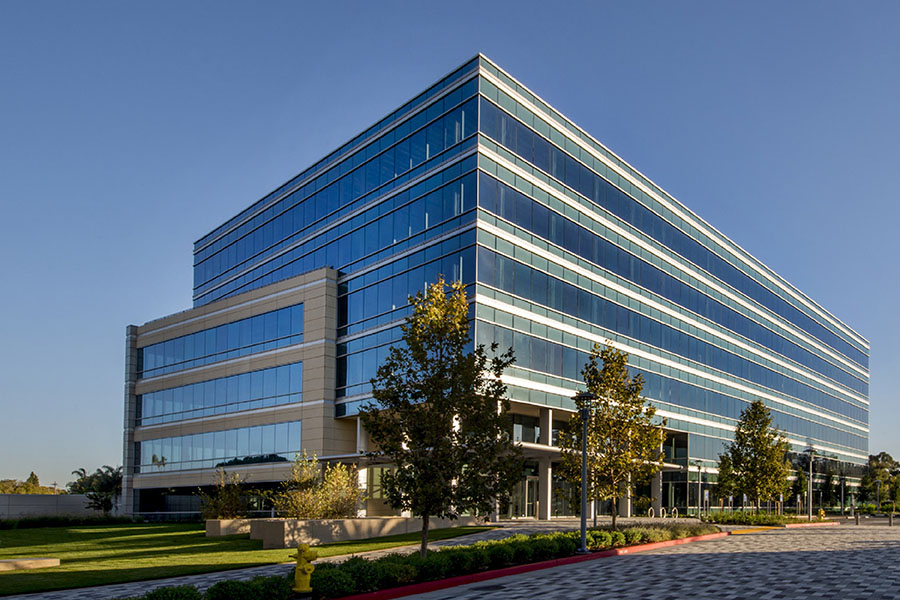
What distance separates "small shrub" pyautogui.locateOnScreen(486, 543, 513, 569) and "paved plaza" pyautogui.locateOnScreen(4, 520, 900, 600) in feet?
3.28

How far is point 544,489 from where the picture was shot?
47844mm

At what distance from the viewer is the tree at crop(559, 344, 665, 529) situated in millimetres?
31328

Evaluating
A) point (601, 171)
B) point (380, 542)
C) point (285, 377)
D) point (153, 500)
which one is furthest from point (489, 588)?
point (153, 500)

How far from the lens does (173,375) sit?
6444 cm

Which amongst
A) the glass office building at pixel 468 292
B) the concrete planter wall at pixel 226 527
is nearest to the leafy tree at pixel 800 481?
the glass office building at pixel 468 292

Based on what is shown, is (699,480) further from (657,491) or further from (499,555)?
(499,555)

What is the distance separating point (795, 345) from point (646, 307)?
41.2 meters

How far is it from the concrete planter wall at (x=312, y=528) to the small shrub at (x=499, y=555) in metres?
7.26

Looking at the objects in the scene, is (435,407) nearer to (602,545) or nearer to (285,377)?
(602,545)

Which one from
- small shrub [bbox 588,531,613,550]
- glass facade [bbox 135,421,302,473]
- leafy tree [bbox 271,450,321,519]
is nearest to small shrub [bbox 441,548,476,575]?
small shrub [bbox 588,531,613,550]

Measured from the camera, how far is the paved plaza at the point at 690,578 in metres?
17.5

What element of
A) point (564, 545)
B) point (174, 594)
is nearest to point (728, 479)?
point (564, 545)

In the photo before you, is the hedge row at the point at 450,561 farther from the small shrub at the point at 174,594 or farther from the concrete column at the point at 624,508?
the concrete column at the point at 624,508

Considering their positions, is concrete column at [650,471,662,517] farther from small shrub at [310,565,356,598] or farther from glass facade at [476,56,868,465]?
small shrub at [310,565,356,598]
